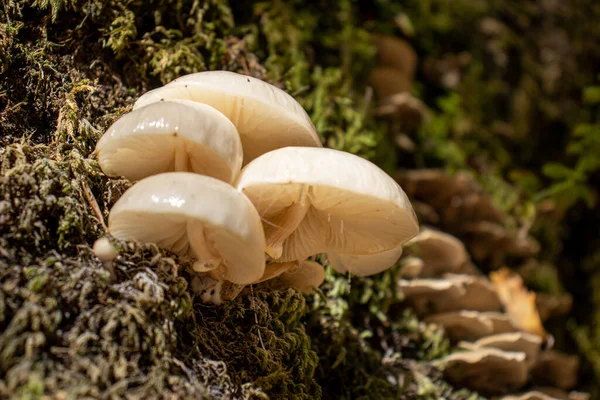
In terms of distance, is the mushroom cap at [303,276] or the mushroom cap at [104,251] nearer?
the mushroom cap at [104,251]

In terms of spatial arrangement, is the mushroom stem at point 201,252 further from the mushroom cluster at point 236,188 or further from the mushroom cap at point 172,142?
the mushroom cap at point 172,142

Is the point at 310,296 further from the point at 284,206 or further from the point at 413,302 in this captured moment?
the point at 413,302

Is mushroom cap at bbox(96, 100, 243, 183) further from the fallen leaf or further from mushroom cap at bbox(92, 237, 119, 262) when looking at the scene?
the fallen leaf

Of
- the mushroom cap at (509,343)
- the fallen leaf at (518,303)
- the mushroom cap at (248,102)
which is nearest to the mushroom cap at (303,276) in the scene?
the mushroom cap at (248,102)

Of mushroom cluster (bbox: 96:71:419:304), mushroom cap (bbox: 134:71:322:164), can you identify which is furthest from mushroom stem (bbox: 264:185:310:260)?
mushroom cap (bbox: 134:71:322:164)

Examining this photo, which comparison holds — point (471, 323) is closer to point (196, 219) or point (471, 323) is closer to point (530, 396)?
point (530, 396)

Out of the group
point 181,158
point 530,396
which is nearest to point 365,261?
point 181,158
